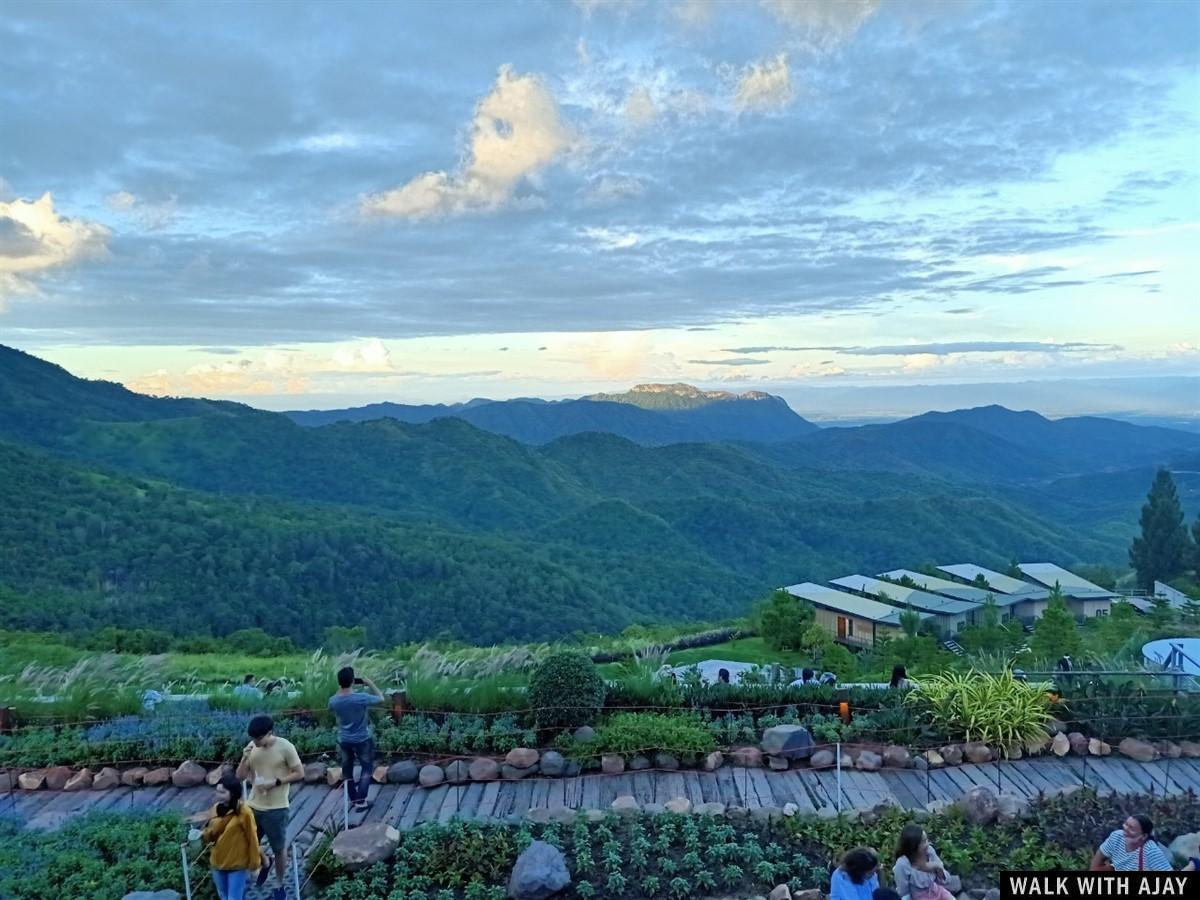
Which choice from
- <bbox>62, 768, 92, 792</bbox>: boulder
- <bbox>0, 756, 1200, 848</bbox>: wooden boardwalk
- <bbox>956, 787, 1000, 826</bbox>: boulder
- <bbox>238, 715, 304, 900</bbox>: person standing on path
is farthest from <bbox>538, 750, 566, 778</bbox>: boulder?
<bbox>62, 768, 92, 792</bbox>: boulder

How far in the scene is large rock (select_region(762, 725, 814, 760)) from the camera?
853 centimetres

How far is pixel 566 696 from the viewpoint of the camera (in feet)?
29.1

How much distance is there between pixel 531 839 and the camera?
6773mm

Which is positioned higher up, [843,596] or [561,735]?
[561,735]

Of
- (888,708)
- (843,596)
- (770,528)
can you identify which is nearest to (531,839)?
(888,708)

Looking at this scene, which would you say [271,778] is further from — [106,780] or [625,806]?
[106,780]

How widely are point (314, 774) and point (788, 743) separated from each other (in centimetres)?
461

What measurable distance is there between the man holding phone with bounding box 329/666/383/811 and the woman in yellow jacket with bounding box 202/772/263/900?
175 centimetres

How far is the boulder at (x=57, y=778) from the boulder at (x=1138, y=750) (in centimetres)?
1042

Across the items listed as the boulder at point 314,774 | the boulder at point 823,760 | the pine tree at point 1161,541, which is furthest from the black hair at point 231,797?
the pine tree at point 1161,541

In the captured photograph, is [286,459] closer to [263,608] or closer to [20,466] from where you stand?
[20,466]

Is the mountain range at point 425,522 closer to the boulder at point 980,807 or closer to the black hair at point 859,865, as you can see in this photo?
the boulder at point 980,807

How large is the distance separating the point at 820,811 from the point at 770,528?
7740 cm

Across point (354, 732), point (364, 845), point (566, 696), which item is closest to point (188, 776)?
point (354, 732)
